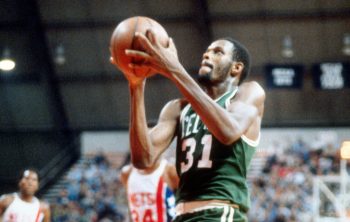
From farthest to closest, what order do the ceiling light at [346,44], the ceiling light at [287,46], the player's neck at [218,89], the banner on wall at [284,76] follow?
the ceiling light at [287,46] → the ceiling light at [346,44] → the banner on wall at [284,76] → the player's neck at [218,89]

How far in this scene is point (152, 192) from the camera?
7.95 meters

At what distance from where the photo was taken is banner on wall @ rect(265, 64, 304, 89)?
18.7m

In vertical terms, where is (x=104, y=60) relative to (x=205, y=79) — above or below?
above

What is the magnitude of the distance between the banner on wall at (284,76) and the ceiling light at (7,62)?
7755 millimetres

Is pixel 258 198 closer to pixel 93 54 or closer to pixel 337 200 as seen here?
pixel 337 200

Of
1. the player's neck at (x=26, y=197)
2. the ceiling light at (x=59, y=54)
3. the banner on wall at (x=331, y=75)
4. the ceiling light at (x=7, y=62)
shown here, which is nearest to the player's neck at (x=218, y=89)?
the player's neck at (x=26, y=197)

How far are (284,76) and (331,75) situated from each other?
49.9 inches

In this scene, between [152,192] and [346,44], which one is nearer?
[152,192]

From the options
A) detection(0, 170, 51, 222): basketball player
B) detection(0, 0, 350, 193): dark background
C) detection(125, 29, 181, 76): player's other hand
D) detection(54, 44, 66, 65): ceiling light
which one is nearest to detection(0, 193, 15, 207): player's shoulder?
detection(0, 170, 51, 222): basketball player

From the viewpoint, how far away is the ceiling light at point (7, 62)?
21188 mm

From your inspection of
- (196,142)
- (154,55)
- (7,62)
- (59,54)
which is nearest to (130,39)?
(154,55)

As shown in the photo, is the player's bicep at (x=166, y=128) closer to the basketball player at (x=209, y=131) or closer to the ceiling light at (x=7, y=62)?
the basketball player at (x=209, y=131)

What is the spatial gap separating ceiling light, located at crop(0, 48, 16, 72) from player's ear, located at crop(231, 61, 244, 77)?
58.2ft

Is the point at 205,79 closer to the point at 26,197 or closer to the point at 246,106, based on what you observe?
the point at 246,106
